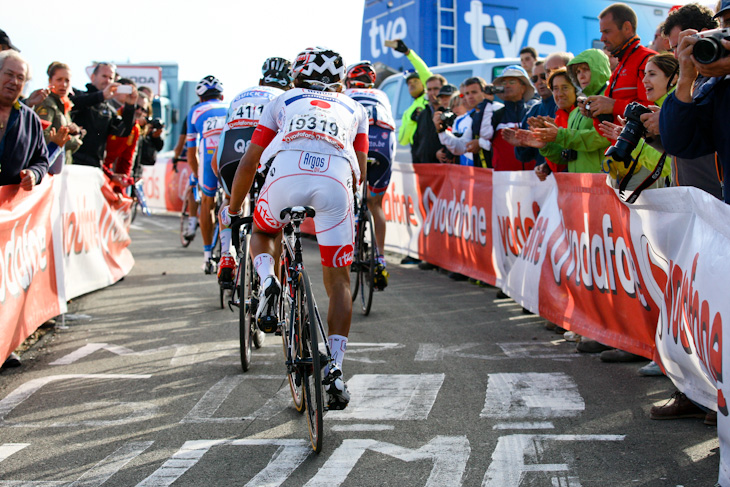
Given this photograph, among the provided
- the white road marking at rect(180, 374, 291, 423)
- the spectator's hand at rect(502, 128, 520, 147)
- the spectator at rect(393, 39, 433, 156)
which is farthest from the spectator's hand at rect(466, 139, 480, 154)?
the white road marking at rect(180, 374, 291, 423)

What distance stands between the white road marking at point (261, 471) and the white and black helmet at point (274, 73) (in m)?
4.25

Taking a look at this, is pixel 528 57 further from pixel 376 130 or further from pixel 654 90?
pixel 654 90

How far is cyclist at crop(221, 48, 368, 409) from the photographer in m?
4.93

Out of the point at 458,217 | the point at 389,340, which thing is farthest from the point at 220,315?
the point at 458,217

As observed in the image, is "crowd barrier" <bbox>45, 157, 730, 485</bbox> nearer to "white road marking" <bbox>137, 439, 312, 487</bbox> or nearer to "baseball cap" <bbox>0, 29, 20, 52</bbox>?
"white road marking" <bbox>137, 439, 312, 487</bbox>

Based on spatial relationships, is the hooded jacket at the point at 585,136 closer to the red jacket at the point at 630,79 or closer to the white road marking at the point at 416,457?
the red jacket at the point at 630,79

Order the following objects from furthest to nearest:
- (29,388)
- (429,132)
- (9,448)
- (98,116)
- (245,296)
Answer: (429,132) → (98,116) → (245,296) → (29,388) → (9,448)

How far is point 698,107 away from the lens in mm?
4508

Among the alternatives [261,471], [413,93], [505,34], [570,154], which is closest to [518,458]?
[261,471]

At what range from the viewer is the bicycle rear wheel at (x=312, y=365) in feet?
14.3

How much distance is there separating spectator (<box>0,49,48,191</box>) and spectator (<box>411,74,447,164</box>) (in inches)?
236

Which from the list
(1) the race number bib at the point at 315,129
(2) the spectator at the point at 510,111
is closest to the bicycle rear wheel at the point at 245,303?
(1) the race number bib at the point at 315,129

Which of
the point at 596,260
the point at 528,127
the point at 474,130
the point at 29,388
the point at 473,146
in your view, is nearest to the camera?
the point at 29,388

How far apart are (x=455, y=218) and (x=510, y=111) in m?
1.68
